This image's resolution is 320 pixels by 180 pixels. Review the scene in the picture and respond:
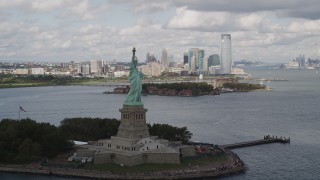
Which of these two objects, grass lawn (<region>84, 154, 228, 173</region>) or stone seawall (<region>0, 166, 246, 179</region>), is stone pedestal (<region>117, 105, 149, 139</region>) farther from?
stone seawall (<region>0, 166, 246, 179</region>)

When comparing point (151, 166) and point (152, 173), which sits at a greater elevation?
point (151, 166)

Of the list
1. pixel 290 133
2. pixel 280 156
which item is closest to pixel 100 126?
pixel 280 156

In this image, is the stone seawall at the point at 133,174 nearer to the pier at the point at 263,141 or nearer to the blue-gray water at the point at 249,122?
the blue-gray water at the point at 249,122

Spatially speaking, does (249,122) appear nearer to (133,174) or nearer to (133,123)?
(133,123)

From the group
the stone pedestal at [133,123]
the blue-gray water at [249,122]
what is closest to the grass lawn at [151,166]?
the stone pedestal at [133,123]

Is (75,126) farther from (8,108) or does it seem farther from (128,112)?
(8,108)

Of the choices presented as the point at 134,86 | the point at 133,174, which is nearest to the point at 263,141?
the point at 134,86

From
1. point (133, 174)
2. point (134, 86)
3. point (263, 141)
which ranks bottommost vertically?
point (263, 141)
